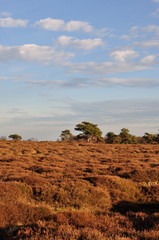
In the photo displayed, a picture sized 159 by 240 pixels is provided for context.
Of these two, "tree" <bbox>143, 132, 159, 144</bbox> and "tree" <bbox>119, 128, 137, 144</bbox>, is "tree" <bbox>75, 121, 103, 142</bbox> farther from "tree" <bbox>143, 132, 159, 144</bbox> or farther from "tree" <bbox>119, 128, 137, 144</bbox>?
"tree" <bbox>143, 132, 159, 144</bbox>

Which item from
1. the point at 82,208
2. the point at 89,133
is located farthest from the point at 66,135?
the point at 82,208

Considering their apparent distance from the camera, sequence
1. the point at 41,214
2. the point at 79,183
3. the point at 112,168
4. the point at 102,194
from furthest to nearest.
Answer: the point at 112,168 < the point at 79,183 < the point at 102,194 < the point at 41,214

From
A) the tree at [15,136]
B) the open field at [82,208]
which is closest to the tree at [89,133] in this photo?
the tree at [15,136]

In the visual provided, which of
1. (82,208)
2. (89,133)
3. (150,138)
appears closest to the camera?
(82,208)

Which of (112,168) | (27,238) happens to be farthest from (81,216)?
(112,168)

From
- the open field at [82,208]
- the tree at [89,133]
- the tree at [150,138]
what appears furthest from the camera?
the tree at [150,138]

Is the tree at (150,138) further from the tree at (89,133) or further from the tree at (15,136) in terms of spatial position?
the tree at (15,136)

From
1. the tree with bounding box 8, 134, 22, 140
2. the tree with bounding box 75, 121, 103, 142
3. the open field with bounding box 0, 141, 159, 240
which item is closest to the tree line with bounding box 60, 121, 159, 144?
the tree with bounding box 75, 121, 103, 142

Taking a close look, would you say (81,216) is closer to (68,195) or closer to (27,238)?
(27,238)

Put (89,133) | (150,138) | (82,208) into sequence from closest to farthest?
(82,208) < (89,133) < (150,138)

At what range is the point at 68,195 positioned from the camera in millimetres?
10703

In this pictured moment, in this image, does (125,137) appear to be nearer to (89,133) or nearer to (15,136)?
(89,133)

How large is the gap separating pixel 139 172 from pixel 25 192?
8244 mm

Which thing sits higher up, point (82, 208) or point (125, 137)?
point (125, 137)
